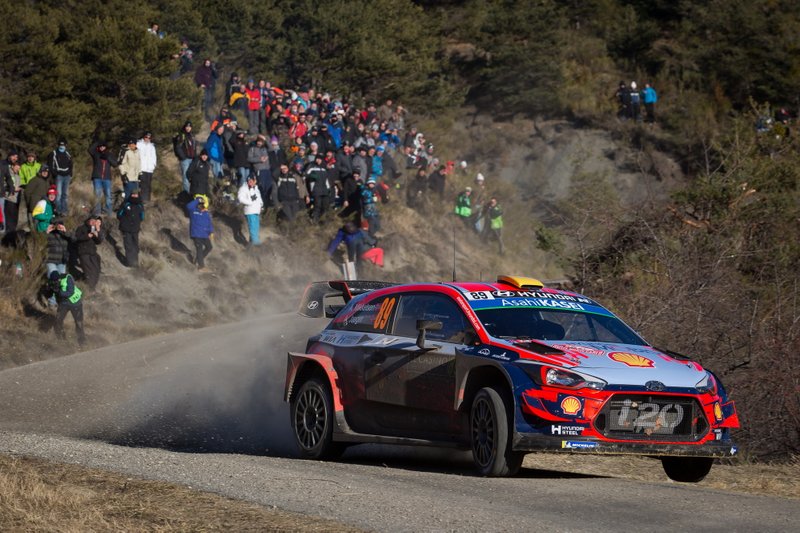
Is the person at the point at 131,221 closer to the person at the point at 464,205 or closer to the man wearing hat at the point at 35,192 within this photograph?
the man wearing hat at the point at 35,192

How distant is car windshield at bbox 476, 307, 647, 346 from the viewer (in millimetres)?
9609

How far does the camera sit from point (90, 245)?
23.0 metres

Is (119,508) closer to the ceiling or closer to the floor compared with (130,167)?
closer to the floor

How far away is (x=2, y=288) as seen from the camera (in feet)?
73.7

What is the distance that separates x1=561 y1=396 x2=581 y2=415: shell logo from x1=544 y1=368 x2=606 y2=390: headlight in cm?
9

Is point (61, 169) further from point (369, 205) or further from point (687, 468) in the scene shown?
point (687, 468)

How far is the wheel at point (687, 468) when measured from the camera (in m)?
9.52

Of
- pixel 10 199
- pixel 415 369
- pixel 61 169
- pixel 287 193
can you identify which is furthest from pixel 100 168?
pixel 415 369

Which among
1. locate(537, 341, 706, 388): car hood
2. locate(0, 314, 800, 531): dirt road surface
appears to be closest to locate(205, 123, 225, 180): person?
locate(0, 314, 800, 531): dirt road surface

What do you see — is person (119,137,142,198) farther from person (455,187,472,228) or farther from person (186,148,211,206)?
person (455,187,472,228)

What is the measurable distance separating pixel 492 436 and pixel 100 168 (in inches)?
706

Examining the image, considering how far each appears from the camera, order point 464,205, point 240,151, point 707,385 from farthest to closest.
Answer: point 464,205
point 240,151
point 707,385

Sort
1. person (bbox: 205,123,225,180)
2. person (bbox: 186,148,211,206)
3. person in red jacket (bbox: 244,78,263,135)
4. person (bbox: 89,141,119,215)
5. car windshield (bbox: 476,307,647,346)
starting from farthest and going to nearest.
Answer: person in red jacket (bbox: 244,78,263,135)
person (bbox: 205,123,225,180)
person (bbox: 186,148,211,206)
person (bbox: 89,141,119,215)
car windshield (bbox: 476,307,647,346)

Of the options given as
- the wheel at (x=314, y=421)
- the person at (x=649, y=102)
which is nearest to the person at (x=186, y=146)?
the wheel at (x=314, y=421)
